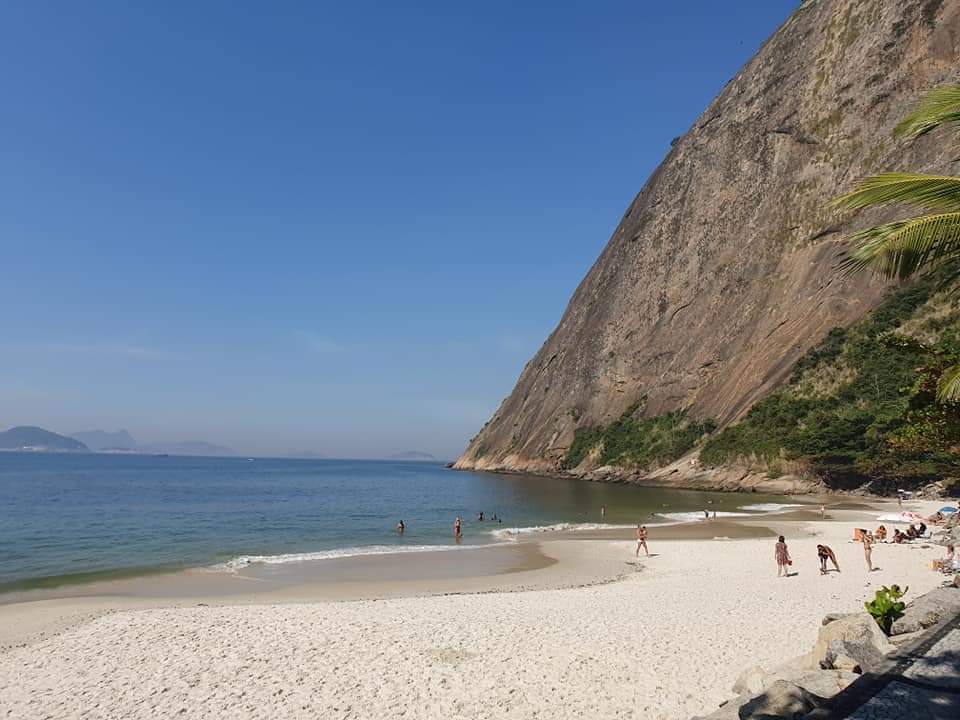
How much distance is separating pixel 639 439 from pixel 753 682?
247ft

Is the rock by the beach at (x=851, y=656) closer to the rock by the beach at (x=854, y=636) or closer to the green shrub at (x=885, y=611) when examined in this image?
the rock by the beach at (x=854, y=636)

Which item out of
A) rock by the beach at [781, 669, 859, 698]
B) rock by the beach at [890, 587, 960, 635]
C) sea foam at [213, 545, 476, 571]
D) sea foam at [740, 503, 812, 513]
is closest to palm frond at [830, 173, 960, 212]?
rock by the beach at [781, 669, 859, 698]

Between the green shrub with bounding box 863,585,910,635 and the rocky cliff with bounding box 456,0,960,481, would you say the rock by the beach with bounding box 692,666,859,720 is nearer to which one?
the green shrub with bounding box 863,585,910,635

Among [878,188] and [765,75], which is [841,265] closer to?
[878,188]

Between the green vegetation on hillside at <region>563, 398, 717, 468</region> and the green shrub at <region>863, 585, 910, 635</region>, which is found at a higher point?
the green vegetation on hillside at <region>563, 398, 717, 468</region>

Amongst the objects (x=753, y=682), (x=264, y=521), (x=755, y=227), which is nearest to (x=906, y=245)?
(x=753, y=682)

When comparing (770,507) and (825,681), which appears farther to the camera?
(770,507)

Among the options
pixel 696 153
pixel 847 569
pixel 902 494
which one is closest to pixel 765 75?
pixel 696 153

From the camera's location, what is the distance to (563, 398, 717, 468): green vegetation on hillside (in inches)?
2899

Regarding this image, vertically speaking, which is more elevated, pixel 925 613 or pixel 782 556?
pixel 925 613

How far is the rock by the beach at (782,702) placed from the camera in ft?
20.8

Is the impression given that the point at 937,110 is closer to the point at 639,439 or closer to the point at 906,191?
the point at 906,191

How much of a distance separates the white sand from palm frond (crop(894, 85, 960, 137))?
8.21m

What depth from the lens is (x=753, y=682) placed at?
8695mm
